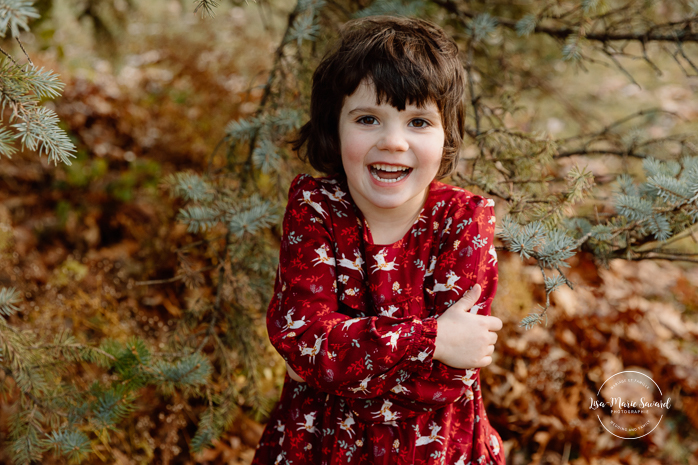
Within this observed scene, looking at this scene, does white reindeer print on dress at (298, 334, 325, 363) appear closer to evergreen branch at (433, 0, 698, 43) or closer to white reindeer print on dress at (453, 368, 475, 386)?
white reindeer print on dress at (453, 368, 475, 386)

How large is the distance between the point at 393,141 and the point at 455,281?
1.31 ft

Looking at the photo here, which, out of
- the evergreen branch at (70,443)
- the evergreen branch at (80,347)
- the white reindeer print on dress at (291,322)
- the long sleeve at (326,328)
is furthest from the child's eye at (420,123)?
the evergreen branch at (70,443)

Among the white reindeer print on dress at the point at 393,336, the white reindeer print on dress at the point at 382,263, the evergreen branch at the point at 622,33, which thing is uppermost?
the evergreen branch at the point at 622,33

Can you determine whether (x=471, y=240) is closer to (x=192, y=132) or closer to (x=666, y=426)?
(x=666, y=426)

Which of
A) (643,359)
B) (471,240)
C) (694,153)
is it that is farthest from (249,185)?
(643,359)

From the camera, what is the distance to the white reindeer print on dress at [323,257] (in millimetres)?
1356

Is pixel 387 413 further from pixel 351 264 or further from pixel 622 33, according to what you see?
pixel 622 33

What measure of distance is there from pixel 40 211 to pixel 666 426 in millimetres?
3871

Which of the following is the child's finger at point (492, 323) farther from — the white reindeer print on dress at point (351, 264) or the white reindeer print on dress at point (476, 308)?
the white reindeer print on dress at point (351, 264)

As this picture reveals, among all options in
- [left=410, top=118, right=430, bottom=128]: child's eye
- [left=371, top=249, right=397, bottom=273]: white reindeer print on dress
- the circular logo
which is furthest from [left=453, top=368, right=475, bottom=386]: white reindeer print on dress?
→ the circular logo

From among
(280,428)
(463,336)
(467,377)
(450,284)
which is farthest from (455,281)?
(280,428)

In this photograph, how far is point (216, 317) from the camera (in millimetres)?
2027

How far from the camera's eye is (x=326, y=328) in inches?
49.6

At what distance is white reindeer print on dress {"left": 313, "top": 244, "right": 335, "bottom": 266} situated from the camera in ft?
4.45
